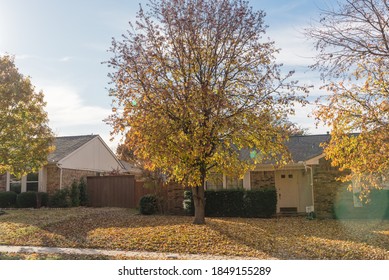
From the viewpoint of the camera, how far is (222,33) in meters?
12.5

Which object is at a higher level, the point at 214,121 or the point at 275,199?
the point at 214,121

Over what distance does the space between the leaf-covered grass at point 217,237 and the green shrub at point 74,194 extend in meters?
7.12

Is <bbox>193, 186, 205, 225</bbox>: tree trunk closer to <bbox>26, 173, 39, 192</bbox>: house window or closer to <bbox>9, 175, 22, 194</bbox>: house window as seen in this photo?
<bbox>26, 173, 39, 192</bbox>: house window

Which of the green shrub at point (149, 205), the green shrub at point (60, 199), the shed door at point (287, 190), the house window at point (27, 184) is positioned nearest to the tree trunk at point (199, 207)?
the green shrub at point (149, 205)

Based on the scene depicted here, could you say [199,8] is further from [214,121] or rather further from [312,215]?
[312,215]

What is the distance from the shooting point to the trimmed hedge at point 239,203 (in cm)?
1734

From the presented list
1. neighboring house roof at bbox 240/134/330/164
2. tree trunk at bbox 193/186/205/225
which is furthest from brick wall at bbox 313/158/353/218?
tree trunk at bbox 193/186/205/225

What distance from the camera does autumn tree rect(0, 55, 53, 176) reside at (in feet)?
49.7

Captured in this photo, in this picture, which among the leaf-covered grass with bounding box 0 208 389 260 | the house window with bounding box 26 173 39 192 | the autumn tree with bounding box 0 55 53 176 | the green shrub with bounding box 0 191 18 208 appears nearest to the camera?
the leaf-covered grass with bounding box 0 208 389 260

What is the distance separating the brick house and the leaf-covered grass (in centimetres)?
753

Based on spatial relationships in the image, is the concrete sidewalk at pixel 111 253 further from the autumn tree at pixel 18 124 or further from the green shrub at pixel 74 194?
the green shrub at pixel 74 194

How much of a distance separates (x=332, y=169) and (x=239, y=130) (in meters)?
6.92

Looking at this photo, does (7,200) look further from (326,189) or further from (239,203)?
(326,189)

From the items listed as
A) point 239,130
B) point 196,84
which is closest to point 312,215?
point 239,130
